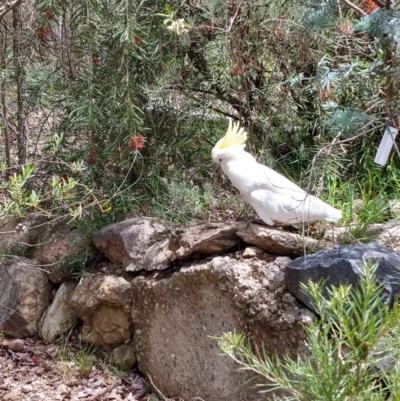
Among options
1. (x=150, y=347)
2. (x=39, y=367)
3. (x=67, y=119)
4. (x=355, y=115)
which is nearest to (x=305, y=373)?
(x=355, y=115)

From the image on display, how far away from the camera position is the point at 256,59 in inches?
100.0

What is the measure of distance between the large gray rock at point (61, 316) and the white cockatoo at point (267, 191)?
1.14m

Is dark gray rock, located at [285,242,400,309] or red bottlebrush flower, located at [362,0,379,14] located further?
red bottlebrush flower, located at [362,0,379,14]

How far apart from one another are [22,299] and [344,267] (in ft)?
5.50

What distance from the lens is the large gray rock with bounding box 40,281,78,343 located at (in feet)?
8.40

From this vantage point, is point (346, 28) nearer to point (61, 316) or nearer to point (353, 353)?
point (353, 353)

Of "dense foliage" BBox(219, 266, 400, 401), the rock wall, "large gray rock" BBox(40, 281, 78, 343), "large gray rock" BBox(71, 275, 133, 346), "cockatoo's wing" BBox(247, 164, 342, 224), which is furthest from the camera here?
"large gray rock" BBox(40, 281, 78, 343)

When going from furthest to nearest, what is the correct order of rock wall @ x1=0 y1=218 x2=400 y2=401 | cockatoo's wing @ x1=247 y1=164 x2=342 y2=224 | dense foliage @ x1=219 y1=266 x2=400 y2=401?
rock wall @ x1=0 y1=218 x2=400 y2=401
cockatoo's wing @ x1=247 y1=164 x2=342 y2=224
dense foliage @ x1=219 y1=266 x2=400 y2=401

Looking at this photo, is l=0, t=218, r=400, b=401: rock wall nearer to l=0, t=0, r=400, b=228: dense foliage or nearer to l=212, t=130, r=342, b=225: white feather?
l=212, t=130, r=342, b=225: white feather

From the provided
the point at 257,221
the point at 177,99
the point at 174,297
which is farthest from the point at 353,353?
the point at 177,99

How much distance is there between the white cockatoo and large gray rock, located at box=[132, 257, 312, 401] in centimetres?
19

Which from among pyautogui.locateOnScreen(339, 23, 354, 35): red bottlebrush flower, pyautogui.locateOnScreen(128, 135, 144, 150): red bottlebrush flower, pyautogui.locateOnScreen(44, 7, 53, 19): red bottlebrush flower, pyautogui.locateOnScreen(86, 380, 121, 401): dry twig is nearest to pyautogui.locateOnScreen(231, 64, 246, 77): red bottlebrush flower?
pyautogui.locateOnScreen(339, 23, 354, 35): red bottlebrush flower

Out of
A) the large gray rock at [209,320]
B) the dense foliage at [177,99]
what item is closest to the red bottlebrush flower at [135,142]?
the dense foliage at [177,99]

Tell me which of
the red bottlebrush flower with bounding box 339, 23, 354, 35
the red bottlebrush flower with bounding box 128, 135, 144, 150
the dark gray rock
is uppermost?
the red bottlebrush flower with bounding box 339, 23, 354, 35
